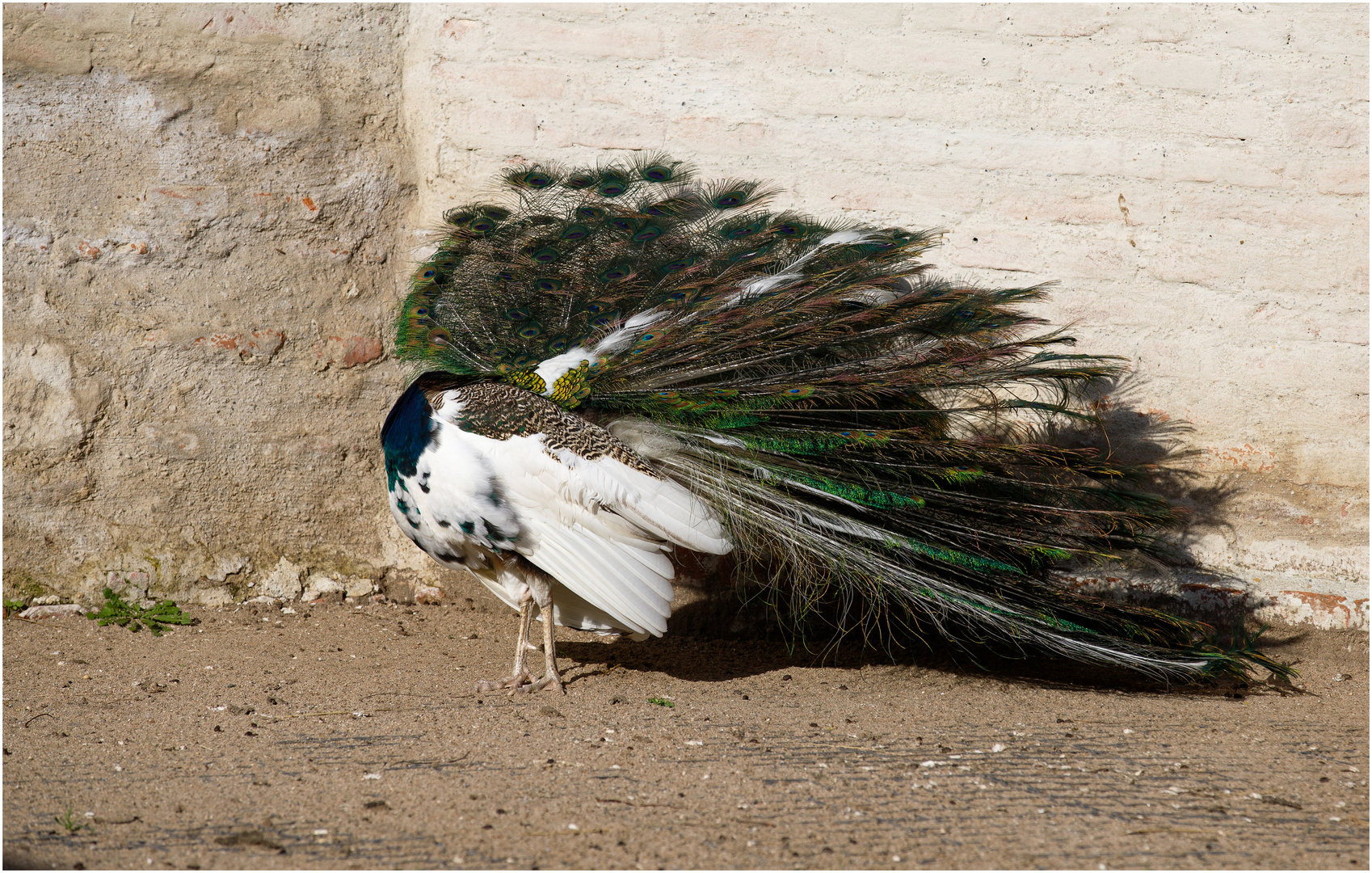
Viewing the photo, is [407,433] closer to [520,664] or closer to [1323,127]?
[520,664]

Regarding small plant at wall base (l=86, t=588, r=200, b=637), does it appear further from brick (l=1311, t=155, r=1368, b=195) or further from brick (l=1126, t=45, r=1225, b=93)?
brick (l=1311, t=155, r=1368, b=195)

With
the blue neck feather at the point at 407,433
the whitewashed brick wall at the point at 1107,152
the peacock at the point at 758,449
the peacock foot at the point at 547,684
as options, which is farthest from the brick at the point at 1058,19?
the peacock foot at the point at 547,684

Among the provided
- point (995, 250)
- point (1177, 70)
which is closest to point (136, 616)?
point (995, 250)

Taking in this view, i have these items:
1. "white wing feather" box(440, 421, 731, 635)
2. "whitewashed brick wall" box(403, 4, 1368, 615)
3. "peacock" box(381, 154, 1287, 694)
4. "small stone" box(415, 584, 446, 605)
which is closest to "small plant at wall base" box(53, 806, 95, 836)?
"peacock" box(381, 154, 1287, 694)

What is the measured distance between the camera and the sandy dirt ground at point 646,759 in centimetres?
199

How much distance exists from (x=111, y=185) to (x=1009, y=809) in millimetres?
3600

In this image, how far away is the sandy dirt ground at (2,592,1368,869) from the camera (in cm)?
199

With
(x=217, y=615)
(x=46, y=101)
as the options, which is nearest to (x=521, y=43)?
(x=46, y=101)

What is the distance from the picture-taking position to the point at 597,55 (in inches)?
142

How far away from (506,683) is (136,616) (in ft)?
5.22

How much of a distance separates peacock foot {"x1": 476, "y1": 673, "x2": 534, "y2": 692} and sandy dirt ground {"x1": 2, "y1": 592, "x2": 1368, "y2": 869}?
1.7 inches

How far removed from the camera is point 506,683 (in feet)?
10.1

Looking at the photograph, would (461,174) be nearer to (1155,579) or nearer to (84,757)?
(84,757)

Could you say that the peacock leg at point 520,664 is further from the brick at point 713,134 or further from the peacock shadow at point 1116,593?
the brick at point 713,134
